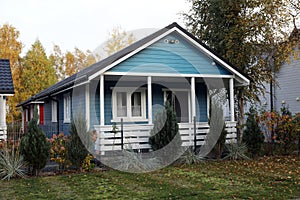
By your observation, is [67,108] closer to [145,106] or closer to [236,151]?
[145,106]

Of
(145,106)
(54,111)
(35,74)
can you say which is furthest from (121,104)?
(35,74)

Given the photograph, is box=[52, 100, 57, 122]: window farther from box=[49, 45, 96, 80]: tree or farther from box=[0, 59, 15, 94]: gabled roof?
box=[49, 45, 96, 80]: tree

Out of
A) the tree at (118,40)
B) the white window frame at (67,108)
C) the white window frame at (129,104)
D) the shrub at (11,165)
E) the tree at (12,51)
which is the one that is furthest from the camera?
the tree at (118,40)

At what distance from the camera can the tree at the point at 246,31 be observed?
1644cm

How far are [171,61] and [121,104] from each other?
2.77 meters

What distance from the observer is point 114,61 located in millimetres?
12133

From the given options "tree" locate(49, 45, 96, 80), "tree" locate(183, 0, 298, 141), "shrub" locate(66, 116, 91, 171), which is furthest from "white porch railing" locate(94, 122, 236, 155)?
"tree" locate(49, 45, 96, 80)

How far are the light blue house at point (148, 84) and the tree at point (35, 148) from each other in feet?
7.39

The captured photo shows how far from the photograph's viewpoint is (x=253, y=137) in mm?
13125

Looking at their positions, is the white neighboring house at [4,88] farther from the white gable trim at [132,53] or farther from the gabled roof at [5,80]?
the white gable trim at [132,53]

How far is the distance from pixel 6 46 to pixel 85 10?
28.1 feet

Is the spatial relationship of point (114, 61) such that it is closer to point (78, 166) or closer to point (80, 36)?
point (78, 166)

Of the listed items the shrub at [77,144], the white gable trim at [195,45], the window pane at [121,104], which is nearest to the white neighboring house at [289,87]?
the white gable trim at [195,45]

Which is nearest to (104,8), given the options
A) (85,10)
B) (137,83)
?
(85,10)
